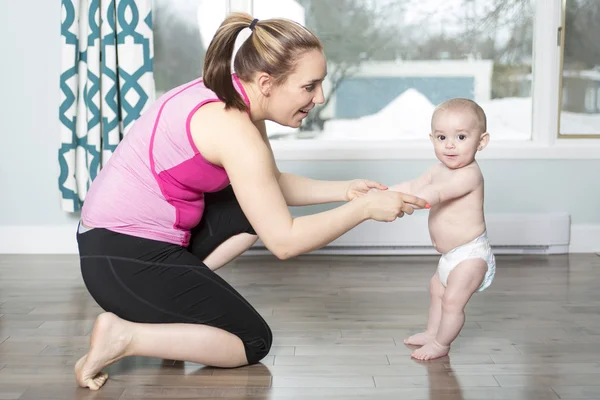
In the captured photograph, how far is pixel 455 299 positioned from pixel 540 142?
1790 millimetres

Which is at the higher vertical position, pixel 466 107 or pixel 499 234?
pixel 466 107

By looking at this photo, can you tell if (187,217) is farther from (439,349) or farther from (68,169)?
(68,169)

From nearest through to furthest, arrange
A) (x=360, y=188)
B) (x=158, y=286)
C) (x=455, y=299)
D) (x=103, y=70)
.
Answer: (x=158, y=286), (x=455, y=299), (x=360, y=188), (x=103, y=70)

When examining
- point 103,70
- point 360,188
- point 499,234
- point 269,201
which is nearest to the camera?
point 269,201

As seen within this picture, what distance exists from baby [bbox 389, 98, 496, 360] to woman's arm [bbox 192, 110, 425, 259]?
0.20 meters

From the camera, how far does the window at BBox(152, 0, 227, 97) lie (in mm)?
3537

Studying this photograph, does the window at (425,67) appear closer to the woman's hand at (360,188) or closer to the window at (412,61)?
the window at (412,61)

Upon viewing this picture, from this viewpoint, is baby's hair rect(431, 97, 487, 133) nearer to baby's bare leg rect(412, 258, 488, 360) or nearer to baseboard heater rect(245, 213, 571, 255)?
baby's bare leg rect(412, 258, 488, 360)

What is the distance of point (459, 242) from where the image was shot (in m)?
2.02

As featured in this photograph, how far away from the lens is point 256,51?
1790mm

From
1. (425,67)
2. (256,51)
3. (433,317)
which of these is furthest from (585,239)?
(256,51)

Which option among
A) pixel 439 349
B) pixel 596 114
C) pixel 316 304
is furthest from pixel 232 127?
pixel 596 114

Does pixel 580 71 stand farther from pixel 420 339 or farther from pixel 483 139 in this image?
pixel 420 339

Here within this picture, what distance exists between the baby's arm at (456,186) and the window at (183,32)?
73.2 inches
